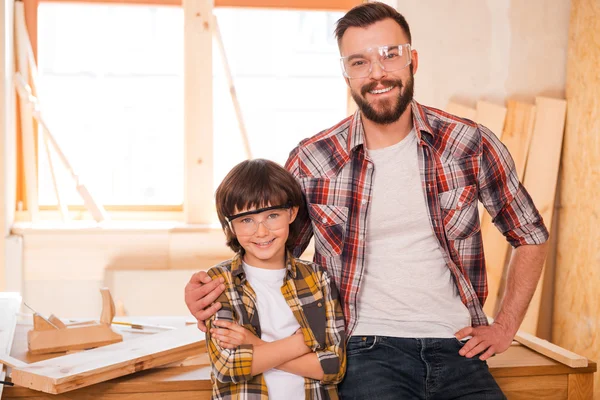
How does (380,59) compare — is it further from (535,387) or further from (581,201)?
(581,201)

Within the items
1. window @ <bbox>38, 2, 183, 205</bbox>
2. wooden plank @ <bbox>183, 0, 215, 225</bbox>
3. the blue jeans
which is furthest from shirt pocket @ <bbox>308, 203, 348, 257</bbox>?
window @ <bbox>38, 2, 183, 205</bbox>

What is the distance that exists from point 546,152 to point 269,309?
83.6 inches

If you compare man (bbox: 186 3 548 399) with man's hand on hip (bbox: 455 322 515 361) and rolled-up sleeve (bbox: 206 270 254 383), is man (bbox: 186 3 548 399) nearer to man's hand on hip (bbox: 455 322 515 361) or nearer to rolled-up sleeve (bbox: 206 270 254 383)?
man's hand on hip (bbox: 455 322 515 361)

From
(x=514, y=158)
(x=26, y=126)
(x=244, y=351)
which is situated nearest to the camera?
(x=244, y=351)

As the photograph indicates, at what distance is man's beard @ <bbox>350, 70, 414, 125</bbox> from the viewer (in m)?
2.02

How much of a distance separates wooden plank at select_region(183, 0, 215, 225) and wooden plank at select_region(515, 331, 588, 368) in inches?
81.5

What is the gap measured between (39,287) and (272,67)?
1718 millimetres

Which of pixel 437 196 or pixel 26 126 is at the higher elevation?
pixel 26 126

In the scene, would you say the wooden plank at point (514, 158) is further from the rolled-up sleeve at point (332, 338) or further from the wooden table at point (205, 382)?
the rolled-up sleeve at point (332, 338)

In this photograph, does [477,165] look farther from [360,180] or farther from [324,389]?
[324,389]


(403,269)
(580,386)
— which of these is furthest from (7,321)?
(580,386)

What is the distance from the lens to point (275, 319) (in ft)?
5.98

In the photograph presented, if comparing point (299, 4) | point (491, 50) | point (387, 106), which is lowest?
point (387, 106)

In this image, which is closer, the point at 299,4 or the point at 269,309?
the point at 269,309
